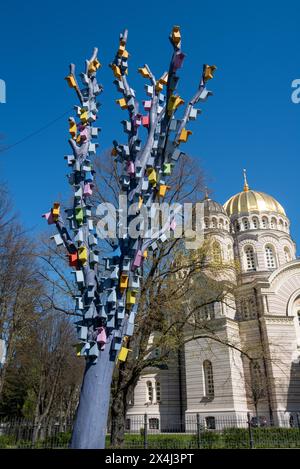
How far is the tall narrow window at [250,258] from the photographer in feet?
133

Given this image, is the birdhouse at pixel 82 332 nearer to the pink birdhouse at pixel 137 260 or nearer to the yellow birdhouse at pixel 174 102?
the pink birdhouse at pixel 137 260

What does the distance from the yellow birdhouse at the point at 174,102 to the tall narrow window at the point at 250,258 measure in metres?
33.7

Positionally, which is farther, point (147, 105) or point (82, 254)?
point (147, 105)

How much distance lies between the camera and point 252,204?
4297 cm

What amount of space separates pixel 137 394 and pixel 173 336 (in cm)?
2038

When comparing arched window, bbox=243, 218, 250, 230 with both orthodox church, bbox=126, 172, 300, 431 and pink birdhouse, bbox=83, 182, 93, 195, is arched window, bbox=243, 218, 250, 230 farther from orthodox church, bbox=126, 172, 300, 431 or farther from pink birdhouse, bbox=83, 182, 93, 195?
pink birdhouse, bbox=83, 182, 93, 195

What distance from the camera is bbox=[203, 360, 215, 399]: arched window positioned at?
2984 cm

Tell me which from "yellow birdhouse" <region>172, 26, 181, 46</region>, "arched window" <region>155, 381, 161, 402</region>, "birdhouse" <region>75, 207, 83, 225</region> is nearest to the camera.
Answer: "birdhouse" <region>75, 207, 83, 225</region>

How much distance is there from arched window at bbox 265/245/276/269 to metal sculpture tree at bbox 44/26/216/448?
109 ft

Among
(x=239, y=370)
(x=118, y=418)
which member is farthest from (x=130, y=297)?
Answer: (x=239, y=370)

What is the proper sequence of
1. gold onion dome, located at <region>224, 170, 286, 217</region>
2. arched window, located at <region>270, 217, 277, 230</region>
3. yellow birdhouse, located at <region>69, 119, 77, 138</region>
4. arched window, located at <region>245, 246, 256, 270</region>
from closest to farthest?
yellow birdhouse, located at <region>69, 119, 77, 138</region> → arched window, located at <region>245, 246, 256, 270</region> → arched window, located at <region>270, 217, 277, 230</region> → gold onion dome, located at <region>224, 170, 286, 217</region>

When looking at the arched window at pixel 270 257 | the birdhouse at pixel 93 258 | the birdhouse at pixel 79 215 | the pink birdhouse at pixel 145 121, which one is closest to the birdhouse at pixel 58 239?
the birdhouse at pixel 79 215

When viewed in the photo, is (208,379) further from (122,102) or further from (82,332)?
(122,102)

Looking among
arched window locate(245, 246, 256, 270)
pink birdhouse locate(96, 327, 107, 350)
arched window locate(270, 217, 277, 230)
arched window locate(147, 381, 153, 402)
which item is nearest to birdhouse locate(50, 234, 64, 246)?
pink birdhouse locate(96, 327, 107, 350)
